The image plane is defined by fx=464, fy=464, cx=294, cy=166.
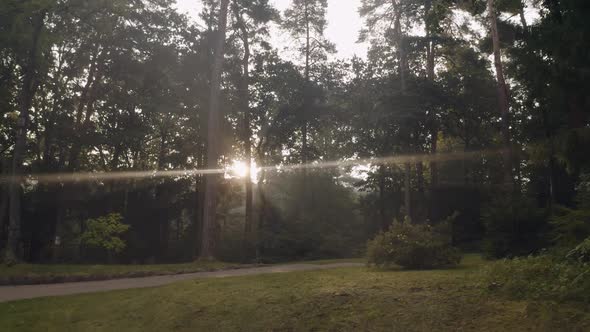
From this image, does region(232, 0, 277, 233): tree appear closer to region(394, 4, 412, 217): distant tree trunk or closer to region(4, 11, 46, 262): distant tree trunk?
region(394, 4, 412, 217): distant tree trunk

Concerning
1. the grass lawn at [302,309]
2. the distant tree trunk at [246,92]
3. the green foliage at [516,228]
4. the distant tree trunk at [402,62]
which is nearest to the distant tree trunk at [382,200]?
the distant tree trunk at [402,62]

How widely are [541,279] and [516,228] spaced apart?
7420mm

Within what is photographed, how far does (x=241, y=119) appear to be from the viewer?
32.8 m

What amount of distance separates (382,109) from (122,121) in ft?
54.2

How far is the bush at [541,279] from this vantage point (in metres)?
5.63

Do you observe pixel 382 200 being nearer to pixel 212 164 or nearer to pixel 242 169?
pixel 242 169

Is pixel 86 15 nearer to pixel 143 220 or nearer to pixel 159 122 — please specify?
pixel 159 122

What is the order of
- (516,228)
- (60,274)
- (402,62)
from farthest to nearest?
(402,62) → (60,274) → (516,228)

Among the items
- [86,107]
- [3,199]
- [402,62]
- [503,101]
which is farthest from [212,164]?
[503,101]

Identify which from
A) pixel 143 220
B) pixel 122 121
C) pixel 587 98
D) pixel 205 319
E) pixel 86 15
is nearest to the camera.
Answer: pixel 205 319

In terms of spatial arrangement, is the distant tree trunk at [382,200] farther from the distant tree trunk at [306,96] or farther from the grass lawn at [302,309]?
the grass lawn at [302,309]

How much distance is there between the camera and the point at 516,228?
43.4 feet

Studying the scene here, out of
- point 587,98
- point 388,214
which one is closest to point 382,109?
point 388,214

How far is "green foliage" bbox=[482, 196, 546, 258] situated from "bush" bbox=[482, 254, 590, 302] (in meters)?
6.18
